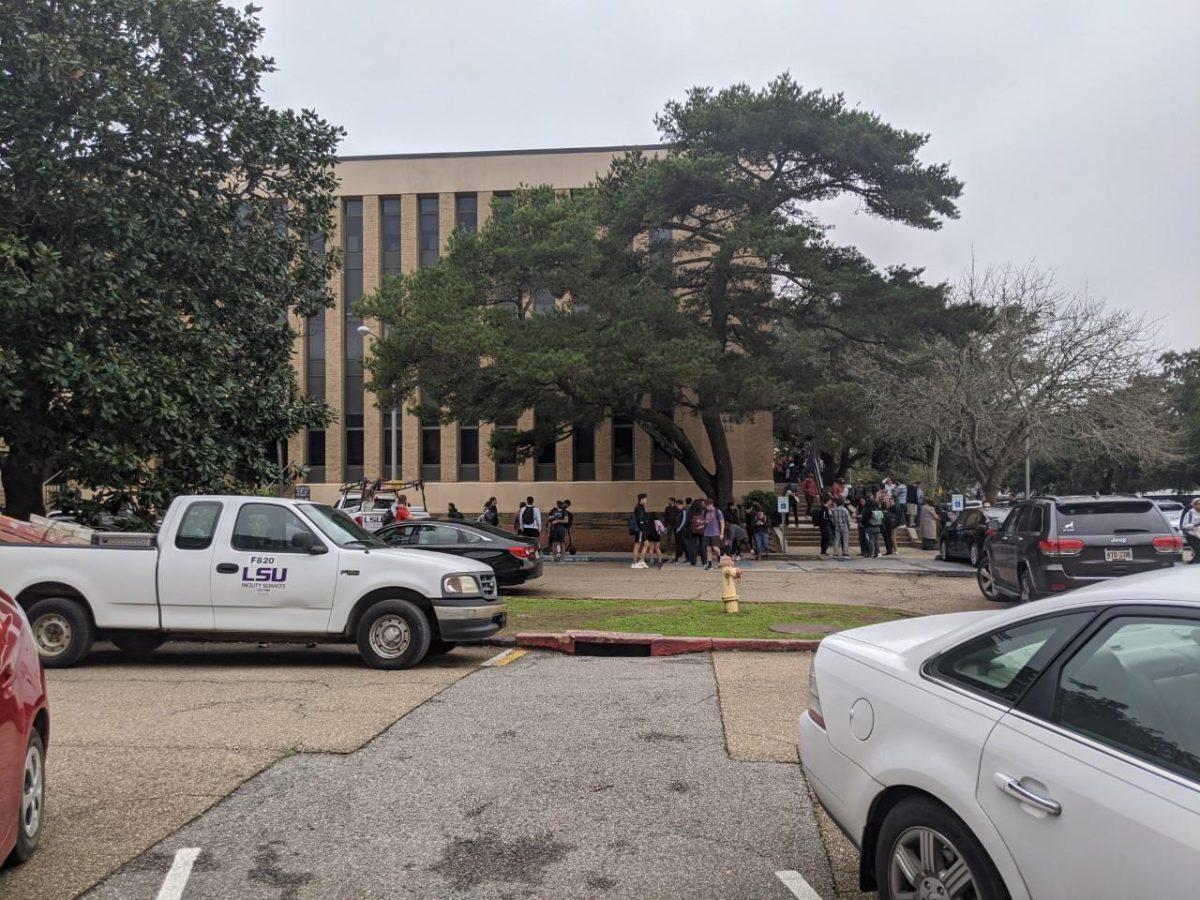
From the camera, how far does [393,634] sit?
31.0ft

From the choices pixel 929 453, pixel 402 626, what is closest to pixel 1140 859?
pixel 402 626

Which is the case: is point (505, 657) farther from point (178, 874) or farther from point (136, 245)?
point (136, 245)

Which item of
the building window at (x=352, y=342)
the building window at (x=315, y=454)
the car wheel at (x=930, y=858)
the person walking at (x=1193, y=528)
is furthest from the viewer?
the building window at (x=315, y=454)

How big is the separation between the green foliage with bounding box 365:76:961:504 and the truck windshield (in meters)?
13.0

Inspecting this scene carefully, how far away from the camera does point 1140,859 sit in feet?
7.79

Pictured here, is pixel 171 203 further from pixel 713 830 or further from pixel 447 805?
pixel 713 830

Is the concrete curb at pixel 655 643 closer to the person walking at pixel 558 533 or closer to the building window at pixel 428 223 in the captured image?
the person walking at pixel 558 533

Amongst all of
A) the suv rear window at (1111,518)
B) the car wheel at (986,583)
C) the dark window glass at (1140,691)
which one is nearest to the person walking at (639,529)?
the car wheel at (986,583)

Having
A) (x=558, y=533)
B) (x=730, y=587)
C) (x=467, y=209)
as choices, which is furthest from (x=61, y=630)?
(x=467, y=209)

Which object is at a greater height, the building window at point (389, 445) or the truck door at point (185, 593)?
the building window at point (389, 445)

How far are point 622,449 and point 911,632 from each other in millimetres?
34251

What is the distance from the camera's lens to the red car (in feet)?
12.5

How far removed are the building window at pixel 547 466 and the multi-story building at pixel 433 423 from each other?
0.16 feet

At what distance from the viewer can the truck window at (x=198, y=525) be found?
9.43 meters
